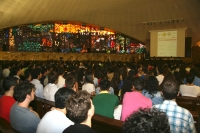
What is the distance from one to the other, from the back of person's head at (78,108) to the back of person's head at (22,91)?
121cm

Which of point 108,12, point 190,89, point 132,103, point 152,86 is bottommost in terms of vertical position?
point 190,89

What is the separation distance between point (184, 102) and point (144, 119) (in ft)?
10.7

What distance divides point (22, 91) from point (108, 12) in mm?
18731

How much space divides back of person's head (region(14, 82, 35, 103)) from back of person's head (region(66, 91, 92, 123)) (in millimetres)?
1213

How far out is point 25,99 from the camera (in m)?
2.84

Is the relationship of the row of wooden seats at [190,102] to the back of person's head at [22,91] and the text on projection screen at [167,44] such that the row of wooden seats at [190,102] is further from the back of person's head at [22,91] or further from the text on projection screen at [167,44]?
the text on projection screen at [167,44]

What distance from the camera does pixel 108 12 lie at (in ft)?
68.3

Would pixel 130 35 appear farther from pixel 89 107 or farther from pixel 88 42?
pixel 89 107

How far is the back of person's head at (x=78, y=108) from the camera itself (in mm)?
1783

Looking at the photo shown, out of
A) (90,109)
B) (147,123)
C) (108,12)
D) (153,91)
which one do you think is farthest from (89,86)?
(108,12)

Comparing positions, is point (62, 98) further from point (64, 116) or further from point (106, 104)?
point (106, 104)

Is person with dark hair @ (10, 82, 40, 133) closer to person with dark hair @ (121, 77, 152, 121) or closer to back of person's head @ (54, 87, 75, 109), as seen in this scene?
back of person's head @ (54, 87, 75, 109)

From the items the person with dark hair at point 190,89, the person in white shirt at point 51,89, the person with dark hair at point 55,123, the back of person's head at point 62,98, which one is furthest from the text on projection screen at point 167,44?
the person with dark hair at point 55,123

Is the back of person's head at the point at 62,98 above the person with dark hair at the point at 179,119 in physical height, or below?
above
